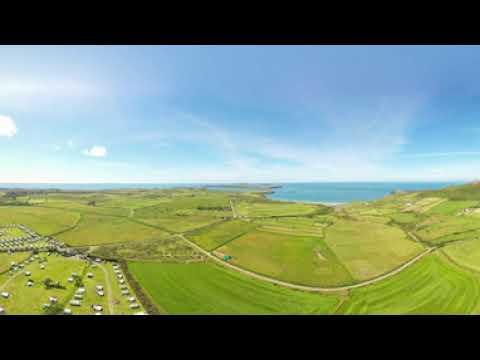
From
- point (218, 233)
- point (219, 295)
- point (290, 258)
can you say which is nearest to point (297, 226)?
point (218, 233)

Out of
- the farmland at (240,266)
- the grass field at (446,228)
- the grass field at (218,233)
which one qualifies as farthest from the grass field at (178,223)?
the grass field at (446,228)

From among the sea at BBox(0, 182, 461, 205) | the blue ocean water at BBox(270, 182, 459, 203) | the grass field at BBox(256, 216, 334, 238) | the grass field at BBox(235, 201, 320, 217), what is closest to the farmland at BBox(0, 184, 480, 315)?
the grass field at BBox(256, 216, 334, 238)

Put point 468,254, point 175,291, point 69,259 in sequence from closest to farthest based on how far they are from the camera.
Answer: point 175,291, point 69,259, point 468,254

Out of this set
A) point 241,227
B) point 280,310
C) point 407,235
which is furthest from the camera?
point 241,227

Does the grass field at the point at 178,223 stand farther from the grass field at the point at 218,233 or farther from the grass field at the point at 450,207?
the grass field at the point at 450,207

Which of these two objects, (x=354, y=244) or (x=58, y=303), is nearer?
(x=58, y=303)
